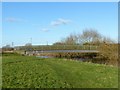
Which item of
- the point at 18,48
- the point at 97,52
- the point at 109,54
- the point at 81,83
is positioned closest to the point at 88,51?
the point at 97,52

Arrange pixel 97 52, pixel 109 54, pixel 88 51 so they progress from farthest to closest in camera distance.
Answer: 1. pixel 88 51
2. pixel 97 52
3. pixel 109 54

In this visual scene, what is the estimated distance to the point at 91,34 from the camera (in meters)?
Answer: 86.8

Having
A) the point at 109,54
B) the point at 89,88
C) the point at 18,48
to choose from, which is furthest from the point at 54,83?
the point at 18,48

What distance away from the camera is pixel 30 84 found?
42.1ft

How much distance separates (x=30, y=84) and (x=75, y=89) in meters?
2.18

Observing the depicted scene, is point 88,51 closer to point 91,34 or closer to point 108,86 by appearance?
point 91,34

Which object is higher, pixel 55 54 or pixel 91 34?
pixel 91 34

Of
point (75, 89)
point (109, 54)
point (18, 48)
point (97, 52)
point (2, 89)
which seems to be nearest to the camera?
point (2, 89)

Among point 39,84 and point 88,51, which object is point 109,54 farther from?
point 39,84

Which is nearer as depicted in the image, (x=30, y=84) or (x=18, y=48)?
(x=30, y=84)

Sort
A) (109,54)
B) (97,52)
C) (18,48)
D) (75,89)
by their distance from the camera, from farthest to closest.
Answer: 1. (18,48)
2. (97,52)
3. (109,54)
4. (75,89)

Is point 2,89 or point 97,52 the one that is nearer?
point 2,89

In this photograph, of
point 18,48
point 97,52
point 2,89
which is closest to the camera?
point 2,89

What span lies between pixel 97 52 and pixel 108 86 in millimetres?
51664
